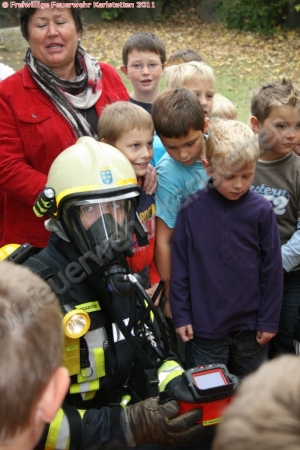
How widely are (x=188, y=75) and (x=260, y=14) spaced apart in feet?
40.6

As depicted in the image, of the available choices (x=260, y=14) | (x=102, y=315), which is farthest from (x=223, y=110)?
(x=260, y=14)

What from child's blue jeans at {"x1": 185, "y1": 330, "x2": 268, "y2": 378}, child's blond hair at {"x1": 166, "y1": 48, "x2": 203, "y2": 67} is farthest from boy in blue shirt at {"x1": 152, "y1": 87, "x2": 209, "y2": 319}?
child's blond hair at {"x1": 166, "y1": 48, "x2": 203, "y2": 67}

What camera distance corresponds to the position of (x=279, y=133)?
10.3 ft

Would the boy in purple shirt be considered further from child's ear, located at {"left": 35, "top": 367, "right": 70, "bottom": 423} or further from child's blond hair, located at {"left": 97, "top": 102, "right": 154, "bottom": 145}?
child's ear, located at {"left": 35, "top": 367, "right": 70, "bottom": 423}

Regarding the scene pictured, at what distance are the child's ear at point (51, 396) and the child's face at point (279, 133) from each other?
2.04 metres

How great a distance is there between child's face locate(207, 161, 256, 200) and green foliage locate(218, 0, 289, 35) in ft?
43.0

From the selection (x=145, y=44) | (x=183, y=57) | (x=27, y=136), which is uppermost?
(x=145, y=44)

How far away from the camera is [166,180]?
2.90m

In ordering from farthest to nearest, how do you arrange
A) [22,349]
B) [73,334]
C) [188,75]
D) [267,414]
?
[188,75]
[73,334]
[22,349]
[267,414]

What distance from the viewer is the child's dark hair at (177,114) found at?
285cm

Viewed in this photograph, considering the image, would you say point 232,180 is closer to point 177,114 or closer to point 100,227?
point 177,114

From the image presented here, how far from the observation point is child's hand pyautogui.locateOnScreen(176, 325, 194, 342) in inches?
112

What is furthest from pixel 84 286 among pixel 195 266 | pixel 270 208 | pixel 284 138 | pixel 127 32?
pixel 127 32

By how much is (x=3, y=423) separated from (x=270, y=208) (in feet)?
5.98
